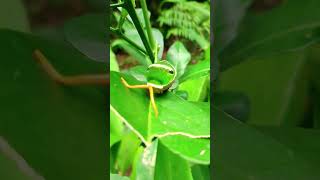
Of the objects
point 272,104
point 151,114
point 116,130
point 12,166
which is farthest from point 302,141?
point 116,130

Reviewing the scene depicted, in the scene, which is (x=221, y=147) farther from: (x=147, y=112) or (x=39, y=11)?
(x=39, y=11)

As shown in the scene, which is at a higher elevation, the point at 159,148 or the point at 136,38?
the point at 136,38

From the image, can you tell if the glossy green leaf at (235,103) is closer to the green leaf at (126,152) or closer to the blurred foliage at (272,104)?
the blurred foliage at (272,104)

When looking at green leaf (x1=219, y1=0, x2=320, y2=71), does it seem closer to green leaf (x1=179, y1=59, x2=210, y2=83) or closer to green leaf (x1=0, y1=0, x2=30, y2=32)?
green leaf (x1=179, y1=59, x2=210, y2=83)

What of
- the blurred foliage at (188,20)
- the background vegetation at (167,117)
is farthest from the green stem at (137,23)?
the blurred foliage at (188,20)

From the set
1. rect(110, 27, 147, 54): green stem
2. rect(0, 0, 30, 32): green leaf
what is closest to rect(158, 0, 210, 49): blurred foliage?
rect(110, 27, 147, 54): green stem

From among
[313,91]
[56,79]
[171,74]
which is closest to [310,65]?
[313,91]
